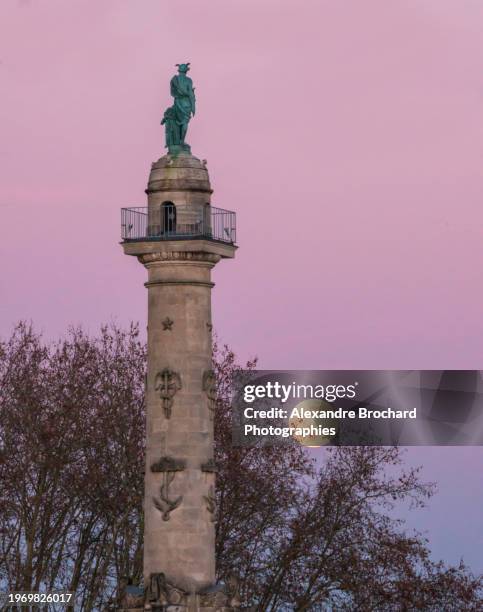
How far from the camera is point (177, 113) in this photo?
257 ft

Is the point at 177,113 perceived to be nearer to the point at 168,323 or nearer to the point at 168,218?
the point at 168,218

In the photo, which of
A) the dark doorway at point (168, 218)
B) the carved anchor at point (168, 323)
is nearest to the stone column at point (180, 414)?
the carved anchor at point (168, 323)

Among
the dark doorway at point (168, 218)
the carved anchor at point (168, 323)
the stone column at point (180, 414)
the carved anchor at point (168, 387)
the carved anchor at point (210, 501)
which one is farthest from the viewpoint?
the dark doorway at point (168, 218)

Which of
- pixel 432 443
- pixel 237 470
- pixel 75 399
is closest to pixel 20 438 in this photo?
pixel 75 399

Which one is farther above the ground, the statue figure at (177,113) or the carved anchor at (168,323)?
the statue figure at (177,113)

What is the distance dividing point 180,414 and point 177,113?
1015cm

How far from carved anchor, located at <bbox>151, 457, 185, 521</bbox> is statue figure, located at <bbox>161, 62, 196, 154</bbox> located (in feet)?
34.5

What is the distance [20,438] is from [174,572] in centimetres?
1982

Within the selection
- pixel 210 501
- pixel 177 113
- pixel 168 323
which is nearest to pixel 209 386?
pixel 168 323

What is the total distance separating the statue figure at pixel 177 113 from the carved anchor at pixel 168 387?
784 cm

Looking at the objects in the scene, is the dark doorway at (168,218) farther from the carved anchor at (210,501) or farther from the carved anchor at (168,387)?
the carved anchor at (210,501)

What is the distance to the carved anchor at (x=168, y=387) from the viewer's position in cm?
7550

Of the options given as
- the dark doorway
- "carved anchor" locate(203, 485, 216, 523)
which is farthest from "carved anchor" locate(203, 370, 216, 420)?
the dark doorway

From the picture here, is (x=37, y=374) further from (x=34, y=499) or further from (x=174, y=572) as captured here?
(x=174, y=572)
